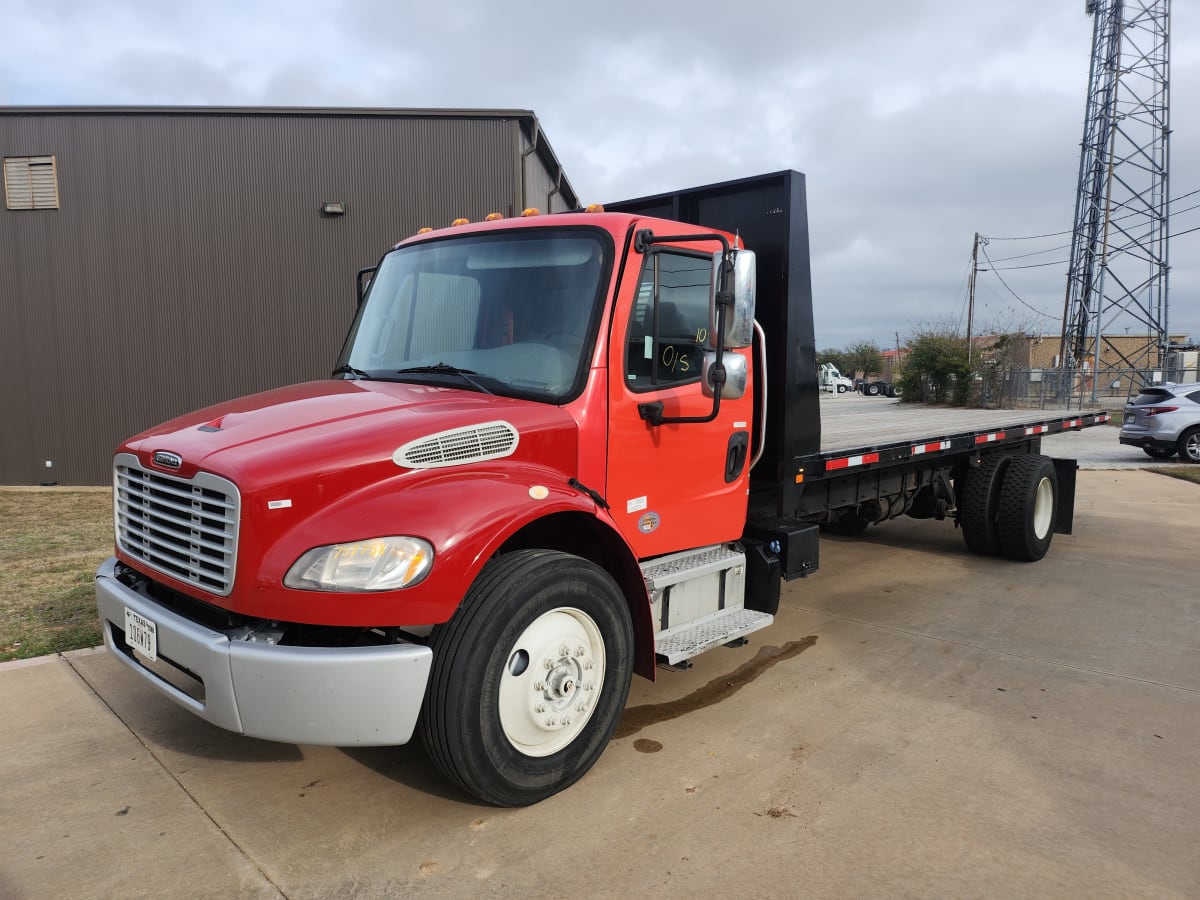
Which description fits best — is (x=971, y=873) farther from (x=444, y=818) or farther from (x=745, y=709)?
(x=444, y=818)

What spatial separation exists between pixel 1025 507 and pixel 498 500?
568 centimetres

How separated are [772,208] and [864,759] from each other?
114 inches

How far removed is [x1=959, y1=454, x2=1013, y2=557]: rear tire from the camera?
7.09 m

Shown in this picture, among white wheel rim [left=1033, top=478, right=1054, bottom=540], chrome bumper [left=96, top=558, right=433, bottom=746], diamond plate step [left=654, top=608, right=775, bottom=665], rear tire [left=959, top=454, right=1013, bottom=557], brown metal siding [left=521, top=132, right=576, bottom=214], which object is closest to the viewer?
chrome bumper [left=96, top=558, right=433, bottom=746]

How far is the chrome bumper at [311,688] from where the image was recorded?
258cm

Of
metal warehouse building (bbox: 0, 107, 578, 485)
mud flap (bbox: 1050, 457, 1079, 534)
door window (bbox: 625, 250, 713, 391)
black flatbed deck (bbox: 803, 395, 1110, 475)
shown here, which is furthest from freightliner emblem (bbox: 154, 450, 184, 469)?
metal warehouse building (bbox: 0, 107, 578, 485)

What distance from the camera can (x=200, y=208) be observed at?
39.8 feet

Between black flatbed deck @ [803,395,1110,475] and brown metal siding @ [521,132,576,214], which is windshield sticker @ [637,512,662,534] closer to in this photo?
black flatbed deck @ [803,395,1110,475]

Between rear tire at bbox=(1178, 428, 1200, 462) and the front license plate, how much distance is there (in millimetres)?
17042

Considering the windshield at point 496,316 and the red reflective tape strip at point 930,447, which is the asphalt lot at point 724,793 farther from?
the windshield at point 496,316

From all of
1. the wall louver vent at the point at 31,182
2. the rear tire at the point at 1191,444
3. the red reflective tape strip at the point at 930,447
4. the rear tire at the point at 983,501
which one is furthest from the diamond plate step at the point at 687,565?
the rear tire at the point at 1191,444

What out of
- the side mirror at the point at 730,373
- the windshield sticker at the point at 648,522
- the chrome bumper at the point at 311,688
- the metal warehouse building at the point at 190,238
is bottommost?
the chrome bumper at the point at 311,688

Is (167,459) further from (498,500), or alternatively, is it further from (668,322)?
(668,322)

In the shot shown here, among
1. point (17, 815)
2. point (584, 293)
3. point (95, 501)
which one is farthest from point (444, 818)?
point (95, 501)
